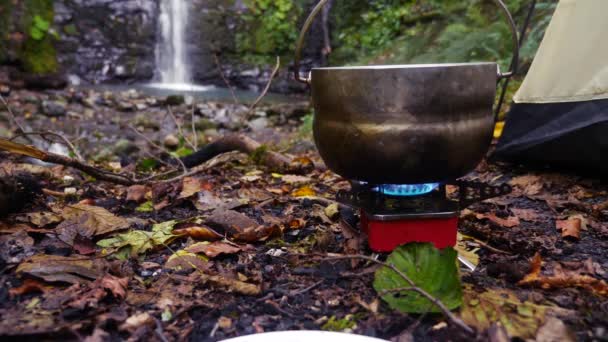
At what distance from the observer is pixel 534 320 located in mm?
1370

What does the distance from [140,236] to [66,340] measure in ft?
2.34

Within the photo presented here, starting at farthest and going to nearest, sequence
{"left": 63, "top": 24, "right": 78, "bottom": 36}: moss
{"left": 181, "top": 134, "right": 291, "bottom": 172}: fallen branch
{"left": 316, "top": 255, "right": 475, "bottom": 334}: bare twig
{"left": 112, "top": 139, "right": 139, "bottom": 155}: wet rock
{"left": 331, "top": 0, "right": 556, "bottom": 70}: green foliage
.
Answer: {"left": 63, "top": 24, "right": 78, "bottom": 36}: moss
{"left": 331, "top": 0, "right": 556, "bottom": 70}: green foliage
{"left": 112, "top": 139, "right": 139, "bottom": 155}: wet rock
{"left": 181, "top": 134, "right": 291, "bottom": 172}: fallen branch
{"left": 316, "top": 255, "right": 475, "bottom": 334}: bare twig

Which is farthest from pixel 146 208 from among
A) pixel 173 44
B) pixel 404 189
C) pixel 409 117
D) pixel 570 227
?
pixel 173 44

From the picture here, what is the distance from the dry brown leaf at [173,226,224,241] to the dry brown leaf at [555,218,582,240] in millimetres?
1452

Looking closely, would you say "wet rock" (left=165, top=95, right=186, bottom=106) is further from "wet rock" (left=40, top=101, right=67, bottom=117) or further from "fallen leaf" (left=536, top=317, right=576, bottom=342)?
"fallen leaf" (left=536, top=317, right=576, bottom=342)

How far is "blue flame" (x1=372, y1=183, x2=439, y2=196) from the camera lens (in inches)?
68.9

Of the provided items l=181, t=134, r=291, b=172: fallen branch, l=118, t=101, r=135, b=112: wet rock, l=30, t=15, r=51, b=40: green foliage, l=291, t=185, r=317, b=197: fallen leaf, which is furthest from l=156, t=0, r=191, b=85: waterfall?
l=291, t=185, r=317, b=197: fallen leaf

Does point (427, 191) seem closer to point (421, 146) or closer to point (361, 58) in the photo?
point (421, 146)

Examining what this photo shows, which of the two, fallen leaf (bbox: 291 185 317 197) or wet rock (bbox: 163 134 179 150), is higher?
fallen leaf (bbox: 291 185 317 197)

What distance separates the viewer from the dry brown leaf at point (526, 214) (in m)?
2.30

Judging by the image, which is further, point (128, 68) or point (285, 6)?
point (285, 6)

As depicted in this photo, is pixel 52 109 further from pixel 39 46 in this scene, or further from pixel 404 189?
pixel 404 189

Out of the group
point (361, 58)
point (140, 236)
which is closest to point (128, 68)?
point (361, 58)

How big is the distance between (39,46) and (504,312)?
10.0m
